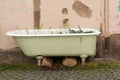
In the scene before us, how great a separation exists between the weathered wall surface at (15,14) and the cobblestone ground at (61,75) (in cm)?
97

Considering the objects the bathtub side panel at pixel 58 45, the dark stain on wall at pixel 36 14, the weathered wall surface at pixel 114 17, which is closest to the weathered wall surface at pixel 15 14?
the dark stain on wall at pixel 36 14

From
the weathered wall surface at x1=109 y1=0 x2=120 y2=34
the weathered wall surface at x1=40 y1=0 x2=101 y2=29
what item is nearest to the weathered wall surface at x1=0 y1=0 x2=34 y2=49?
the weathered wall surface at x1=40 y1=0 x2=101 y2=29

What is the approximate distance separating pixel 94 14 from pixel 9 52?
185 cm

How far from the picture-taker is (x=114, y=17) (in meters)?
7.04

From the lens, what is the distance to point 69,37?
6.57 metres

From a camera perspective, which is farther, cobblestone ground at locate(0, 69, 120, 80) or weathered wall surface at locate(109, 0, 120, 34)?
weathered wall surface at locate(109, 0, 120, 34)

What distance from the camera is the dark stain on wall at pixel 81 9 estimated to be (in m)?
7.03

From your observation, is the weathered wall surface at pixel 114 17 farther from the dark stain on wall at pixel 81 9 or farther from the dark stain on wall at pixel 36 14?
the dark stain on wall at pixel 36 14

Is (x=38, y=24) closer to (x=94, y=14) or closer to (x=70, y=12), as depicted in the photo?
(x=70, y=12)

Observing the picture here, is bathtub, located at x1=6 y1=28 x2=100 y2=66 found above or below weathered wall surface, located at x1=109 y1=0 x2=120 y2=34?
below

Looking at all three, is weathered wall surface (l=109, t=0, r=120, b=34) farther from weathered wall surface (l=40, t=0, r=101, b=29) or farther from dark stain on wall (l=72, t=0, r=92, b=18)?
dark stain on wall (l=72, t=0, r=92, b=18)

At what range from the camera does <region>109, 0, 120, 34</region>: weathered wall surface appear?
23.0 ft

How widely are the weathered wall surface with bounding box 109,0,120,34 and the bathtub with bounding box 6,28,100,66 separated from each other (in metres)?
0.41

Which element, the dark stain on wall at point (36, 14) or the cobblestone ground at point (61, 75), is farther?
the dark stain on wall at point (36, 14)
